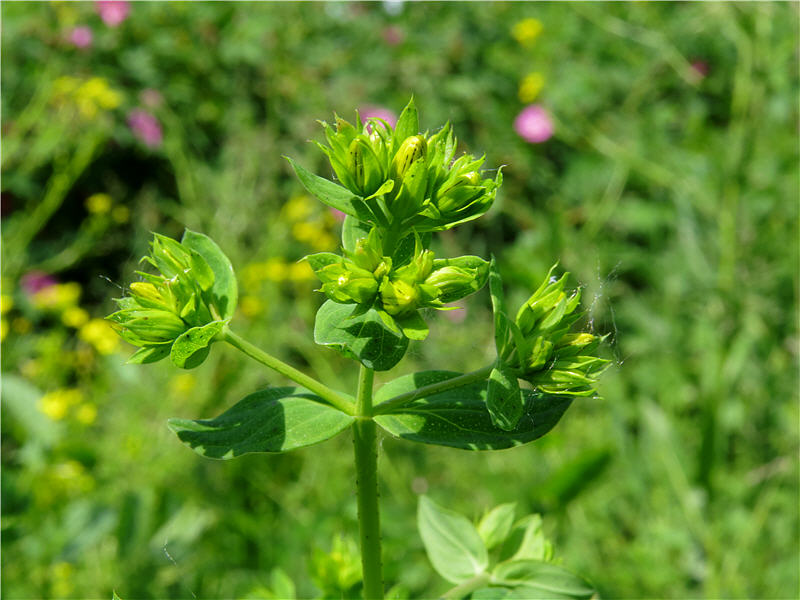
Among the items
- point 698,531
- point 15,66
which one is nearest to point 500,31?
point 15,66

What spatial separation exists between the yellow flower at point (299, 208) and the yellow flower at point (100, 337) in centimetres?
66

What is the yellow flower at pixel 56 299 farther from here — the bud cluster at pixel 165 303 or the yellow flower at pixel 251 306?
the bud cluster at pixel 165 303

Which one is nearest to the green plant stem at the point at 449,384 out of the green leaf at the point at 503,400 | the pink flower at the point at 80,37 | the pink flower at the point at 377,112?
the green leaf at the point at 503,400

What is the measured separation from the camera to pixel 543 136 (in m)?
2.84

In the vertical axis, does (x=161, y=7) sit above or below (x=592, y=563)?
above

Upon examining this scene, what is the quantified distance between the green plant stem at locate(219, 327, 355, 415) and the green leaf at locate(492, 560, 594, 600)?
19 cm

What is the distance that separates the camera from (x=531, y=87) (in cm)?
288

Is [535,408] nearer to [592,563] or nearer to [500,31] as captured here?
[592,563]

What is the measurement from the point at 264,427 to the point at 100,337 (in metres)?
1.77

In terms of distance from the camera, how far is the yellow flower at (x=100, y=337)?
6.92 feet

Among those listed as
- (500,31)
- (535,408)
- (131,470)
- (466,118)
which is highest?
(535,408)

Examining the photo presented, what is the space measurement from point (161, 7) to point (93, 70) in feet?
1.37

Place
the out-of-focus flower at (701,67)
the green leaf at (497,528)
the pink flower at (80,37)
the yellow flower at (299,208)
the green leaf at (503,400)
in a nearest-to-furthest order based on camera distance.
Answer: the green leaf at (503,400)
the green leaf at (497,528)
the yellow flower at (299,208)
the pink flower at (80,37)
the out-of-focus flower at (701,67)

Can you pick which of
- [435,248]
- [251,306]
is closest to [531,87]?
[435,248]
